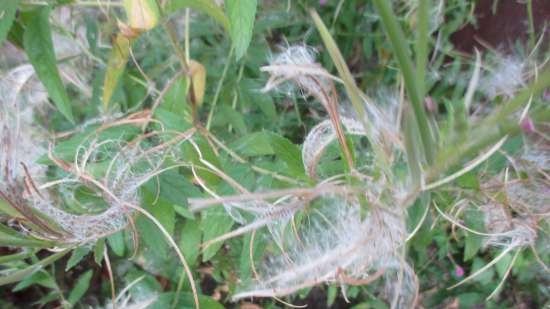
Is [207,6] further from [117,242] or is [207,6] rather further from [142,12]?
[117,242]

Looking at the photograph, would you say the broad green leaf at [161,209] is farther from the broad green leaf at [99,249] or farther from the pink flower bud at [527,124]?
the pink flower bud at [527,124]

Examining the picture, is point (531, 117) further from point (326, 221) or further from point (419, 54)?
point (326, 221)

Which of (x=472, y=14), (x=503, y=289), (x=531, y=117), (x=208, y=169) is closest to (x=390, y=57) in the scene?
(x=472, y=14)

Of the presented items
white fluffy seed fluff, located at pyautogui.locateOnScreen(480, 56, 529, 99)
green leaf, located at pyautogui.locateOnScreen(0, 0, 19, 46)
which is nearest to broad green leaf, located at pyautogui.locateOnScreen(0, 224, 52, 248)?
green leaf, located at pyautogui.locateOnScreen(0, 0, 19, 46)

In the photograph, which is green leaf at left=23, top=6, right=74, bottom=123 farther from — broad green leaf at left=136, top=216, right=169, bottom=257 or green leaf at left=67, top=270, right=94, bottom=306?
green leaf at left=67, top=270, right=94, bottom=306

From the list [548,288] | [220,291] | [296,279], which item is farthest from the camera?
[220,291]

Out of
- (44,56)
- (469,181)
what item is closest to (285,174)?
(469,181)

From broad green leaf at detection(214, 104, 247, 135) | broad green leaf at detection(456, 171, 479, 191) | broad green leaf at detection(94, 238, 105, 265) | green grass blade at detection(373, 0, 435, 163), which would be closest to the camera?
green grass blade at detection(373, 0, 435, 163)

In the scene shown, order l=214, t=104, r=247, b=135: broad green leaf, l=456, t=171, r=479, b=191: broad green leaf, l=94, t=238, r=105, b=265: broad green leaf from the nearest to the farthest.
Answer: l=456, t=171, r=479, b=191: broad green leaf < l=94, t=238, r=105, b=265: broad green leaf < l=214, t=104, r=247, b=135: broad green leaf
